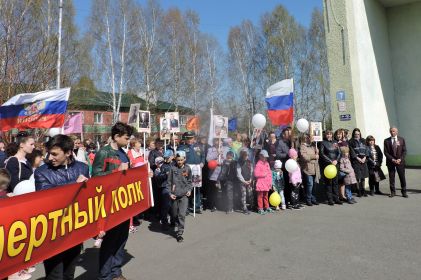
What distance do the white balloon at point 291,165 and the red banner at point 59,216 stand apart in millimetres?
4788

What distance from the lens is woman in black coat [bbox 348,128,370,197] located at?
9.25m

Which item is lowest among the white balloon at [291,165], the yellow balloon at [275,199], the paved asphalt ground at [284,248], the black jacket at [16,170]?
the paved asphalt ground at [284,248]

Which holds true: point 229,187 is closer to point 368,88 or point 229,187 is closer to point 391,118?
point 368,88

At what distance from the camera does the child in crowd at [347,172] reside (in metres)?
8.77

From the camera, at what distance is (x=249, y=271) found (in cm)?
446

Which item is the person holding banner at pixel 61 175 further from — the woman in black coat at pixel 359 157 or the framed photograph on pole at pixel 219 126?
the woman in black coat at pixel 359 157

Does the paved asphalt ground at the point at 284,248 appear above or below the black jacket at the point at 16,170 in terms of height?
below

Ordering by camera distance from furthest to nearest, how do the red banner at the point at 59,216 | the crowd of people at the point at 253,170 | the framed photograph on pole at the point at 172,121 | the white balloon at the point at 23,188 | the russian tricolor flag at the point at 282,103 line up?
the framed photograph on pole at the point at 172,121 → the russian tricolor flag at the point at 282,103 → the crowd of people at the point at 253,170 → the white balloon at the point at 23,188 → the red banner at the point at 59,216

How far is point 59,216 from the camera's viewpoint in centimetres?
322

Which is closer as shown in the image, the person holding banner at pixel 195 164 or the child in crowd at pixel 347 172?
the person holding banner at pixel 195 164

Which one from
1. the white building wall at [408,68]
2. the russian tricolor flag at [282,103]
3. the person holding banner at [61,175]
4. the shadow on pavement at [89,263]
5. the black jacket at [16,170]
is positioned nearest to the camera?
the person holding banner at [61,175]

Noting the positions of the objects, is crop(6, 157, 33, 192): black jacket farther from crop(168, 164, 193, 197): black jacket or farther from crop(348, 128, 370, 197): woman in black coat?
crop(348, 128, 370, 197): woman in black coat

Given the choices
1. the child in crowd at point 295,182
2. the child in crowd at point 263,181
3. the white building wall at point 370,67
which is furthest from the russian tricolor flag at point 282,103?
the white building wall at point 370,67

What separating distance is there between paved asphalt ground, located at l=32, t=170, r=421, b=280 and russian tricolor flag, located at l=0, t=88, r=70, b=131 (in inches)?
95.2
